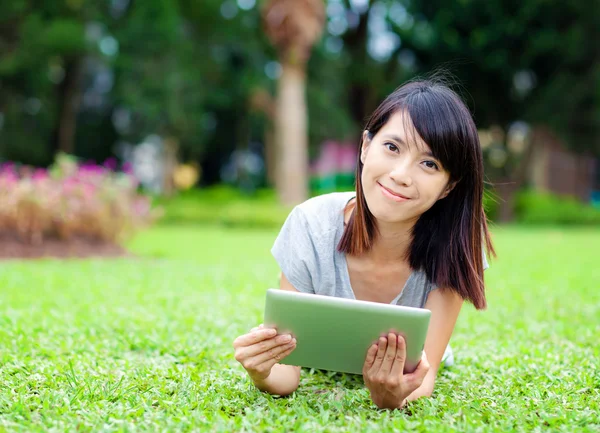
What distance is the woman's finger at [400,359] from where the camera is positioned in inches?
84.4

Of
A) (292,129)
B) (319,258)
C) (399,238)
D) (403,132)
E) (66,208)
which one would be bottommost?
(66,208)

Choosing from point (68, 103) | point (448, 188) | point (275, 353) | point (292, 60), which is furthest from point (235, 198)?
point (275, 353)

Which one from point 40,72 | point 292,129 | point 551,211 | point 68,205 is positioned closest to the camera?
point 68,205

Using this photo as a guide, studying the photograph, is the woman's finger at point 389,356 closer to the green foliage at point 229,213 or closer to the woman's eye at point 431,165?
the woman's eye at point 431,165

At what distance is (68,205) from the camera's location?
7.99m


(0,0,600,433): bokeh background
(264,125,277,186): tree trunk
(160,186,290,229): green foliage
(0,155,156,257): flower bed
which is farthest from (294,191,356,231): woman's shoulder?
(264,125,277,186): tree trunk

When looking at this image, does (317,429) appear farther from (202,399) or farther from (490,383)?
(490,383)

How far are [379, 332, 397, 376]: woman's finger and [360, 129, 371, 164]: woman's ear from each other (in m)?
0.73

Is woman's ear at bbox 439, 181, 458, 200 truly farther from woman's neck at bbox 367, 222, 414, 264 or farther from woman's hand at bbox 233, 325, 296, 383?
woman's hand at bbox 233, 325, 296, 383

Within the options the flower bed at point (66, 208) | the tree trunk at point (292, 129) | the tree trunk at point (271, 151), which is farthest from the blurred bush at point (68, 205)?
the tree trunk at point (271, 151)

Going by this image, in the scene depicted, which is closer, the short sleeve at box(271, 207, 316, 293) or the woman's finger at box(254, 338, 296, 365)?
the woman's finger at box(254, 338, 296, 365)

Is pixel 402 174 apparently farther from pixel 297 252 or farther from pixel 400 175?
pixel 297 252

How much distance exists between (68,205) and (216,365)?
5618mm

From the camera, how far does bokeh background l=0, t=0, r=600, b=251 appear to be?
17.4 m
